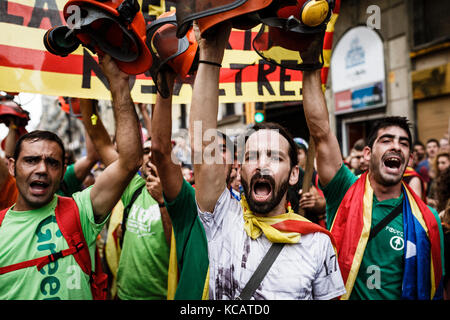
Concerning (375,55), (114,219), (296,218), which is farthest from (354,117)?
(296,218)

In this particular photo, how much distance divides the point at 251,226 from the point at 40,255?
112 cm

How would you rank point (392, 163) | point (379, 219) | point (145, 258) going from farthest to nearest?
1. point (145, 258)
2. point (392, 163)
3. point (379, 219)

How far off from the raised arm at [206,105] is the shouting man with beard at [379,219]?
706mm

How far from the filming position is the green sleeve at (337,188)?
2.59 m

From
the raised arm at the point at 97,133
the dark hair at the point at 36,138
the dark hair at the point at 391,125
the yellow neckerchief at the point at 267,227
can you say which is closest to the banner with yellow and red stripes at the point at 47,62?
the raised arm at the point at 97,133

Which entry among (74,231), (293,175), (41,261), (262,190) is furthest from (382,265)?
(41,261)

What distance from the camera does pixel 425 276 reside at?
2355 millimetres

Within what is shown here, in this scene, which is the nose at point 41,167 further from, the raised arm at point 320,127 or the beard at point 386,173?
the beard at point 386,173

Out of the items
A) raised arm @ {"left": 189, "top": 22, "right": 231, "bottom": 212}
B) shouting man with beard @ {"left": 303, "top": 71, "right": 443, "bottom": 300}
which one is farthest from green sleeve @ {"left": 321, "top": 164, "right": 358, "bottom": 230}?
raised arm @ {"left": 189, "top": 22, "right": 231, "bottom": 212}

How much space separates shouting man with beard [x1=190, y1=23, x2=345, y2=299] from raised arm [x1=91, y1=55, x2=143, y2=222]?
510 mm

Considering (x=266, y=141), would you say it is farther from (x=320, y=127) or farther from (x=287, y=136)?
(x=320, y=127)

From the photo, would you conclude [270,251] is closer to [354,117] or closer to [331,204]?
[331,204]

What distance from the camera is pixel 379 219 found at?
2.54 metres
